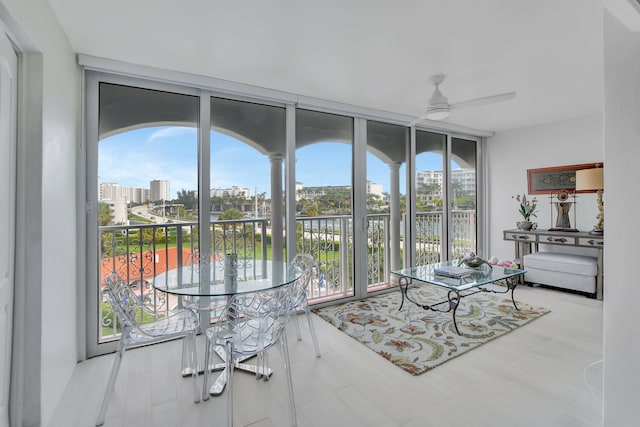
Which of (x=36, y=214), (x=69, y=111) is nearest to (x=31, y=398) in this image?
(x=36, y=214)

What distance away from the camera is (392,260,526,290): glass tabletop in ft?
9.64

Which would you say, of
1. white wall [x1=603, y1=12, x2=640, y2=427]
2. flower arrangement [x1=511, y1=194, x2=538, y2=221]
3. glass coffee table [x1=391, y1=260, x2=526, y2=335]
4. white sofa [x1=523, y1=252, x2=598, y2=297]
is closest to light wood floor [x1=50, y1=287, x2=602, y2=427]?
white wall [x1=603, y1=12, x2=640, y2=427]

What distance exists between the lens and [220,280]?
88.4 inches

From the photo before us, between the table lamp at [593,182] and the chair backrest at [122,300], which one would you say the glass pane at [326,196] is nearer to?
the chair backrest at [122,300]

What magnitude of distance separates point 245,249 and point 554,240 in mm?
4081

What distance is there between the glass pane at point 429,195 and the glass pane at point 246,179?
218cm

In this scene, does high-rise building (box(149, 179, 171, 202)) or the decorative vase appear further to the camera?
the decorative vase

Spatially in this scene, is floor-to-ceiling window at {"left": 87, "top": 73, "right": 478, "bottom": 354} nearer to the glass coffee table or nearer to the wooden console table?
the glass coffee table

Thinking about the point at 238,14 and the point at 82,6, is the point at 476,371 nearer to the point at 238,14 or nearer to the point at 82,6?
the point at 238,14

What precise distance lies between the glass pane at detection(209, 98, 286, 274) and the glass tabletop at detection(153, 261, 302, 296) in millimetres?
590

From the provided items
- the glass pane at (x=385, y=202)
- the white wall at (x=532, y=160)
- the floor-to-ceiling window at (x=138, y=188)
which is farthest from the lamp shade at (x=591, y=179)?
the floor-to-ceiling window at (x=138, y=188)

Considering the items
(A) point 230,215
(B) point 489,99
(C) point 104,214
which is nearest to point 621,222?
(B) point 489,99

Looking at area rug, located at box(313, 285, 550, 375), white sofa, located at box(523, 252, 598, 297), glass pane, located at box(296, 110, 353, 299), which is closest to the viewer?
area rug, located at box(313, 285, 550, 375)

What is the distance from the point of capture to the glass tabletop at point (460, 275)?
2938 mm
